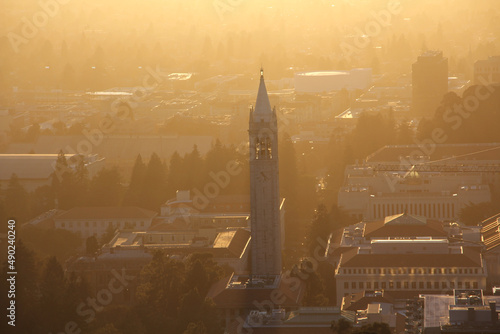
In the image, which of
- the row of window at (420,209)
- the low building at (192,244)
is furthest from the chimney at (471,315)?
the row of window at (420,209)

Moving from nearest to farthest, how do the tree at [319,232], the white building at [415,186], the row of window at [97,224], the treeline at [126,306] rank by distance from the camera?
the treeline at [126,306]
the tree at [319,232]
the row of window at [97,224]
the white building at [415,186]

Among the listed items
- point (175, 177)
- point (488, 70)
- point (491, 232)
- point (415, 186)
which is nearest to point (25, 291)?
point (491, 232)

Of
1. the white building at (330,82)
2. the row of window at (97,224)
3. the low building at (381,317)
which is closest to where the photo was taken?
the low building at (381,317)

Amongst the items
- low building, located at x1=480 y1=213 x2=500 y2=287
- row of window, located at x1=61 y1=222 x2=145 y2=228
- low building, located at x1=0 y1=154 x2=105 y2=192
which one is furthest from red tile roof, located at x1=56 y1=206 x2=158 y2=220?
low building, located at x1=480 y1=213 x2=500 y2=287

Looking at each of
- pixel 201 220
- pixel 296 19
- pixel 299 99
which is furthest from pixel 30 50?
pixel 201 220

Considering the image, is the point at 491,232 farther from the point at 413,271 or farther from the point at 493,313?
the point at 493,313

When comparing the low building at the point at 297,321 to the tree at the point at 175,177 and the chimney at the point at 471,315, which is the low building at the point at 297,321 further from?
the tree at the point at 175,177
